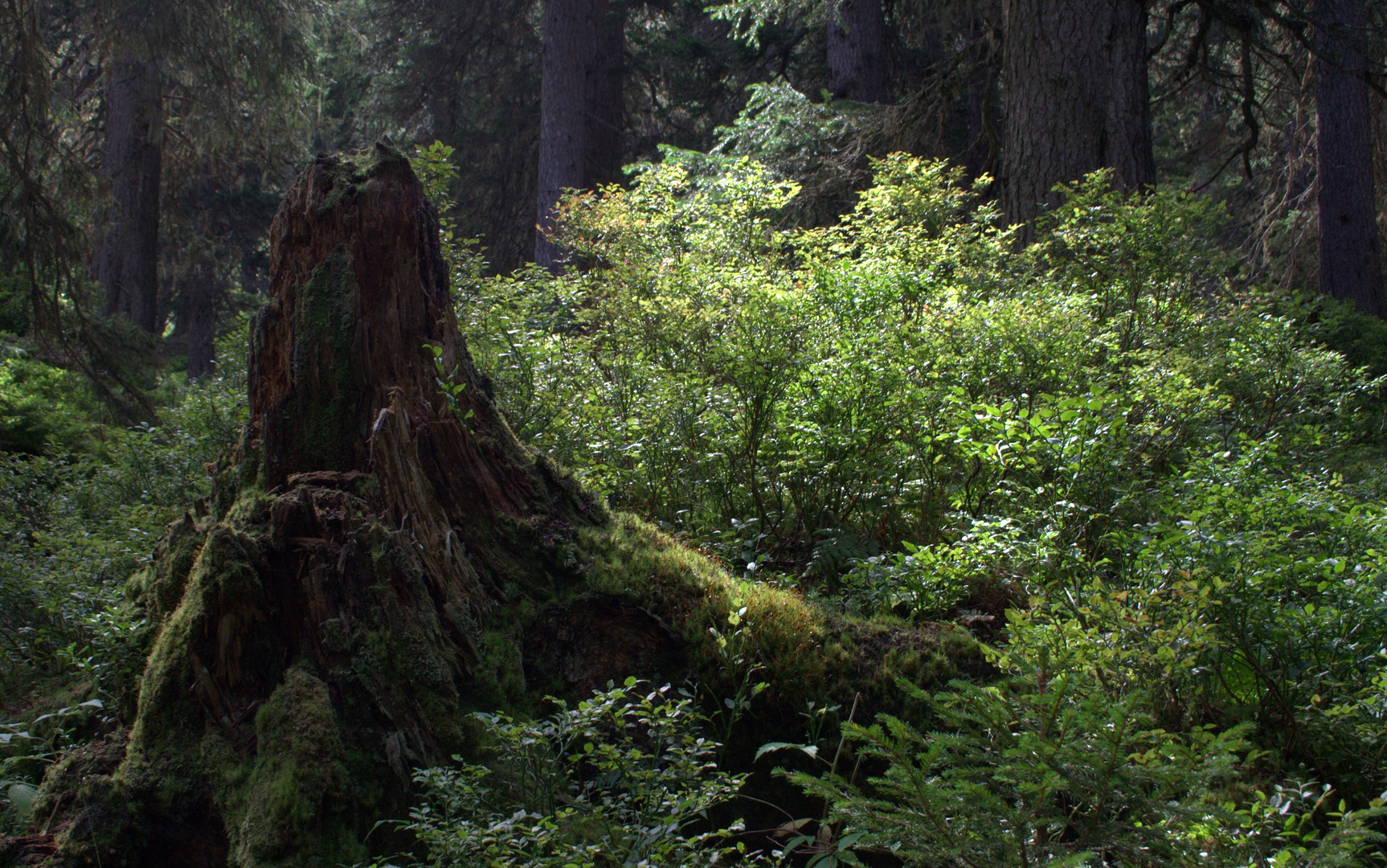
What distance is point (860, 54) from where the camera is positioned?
1334 centimetres

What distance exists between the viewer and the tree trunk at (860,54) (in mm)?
13250

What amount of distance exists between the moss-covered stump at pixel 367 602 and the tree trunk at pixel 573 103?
10235 mm

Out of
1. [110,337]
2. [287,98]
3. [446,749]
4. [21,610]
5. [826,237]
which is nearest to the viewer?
[446,749]

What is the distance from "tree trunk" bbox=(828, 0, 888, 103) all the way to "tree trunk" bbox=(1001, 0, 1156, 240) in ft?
18.6

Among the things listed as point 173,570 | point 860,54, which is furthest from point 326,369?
point 860,54

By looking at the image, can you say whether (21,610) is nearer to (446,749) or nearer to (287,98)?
(446,749)

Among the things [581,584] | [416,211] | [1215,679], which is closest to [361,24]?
[416,211]

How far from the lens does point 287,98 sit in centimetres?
1279

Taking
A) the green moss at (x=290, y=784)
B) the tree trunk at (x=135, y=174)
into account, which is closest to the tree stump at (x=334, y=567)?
the green moss at (x=290, y=784)

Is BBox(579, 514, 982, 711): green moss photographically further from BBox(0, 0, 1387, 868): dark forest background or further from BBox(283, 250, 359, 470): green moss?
BBox(283, 250, 359, 470): green moss

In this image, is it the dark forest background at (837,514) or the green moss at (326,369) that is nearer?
the dark forest background at (837,514)

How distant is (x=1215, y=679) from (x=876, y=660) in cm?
119

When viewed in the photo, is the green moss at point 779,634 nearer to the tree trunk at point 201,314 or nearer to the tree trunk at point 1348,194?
the tree trunk at point 1348,194

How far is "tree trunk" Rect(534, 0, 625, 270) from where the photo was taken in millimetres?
13922
